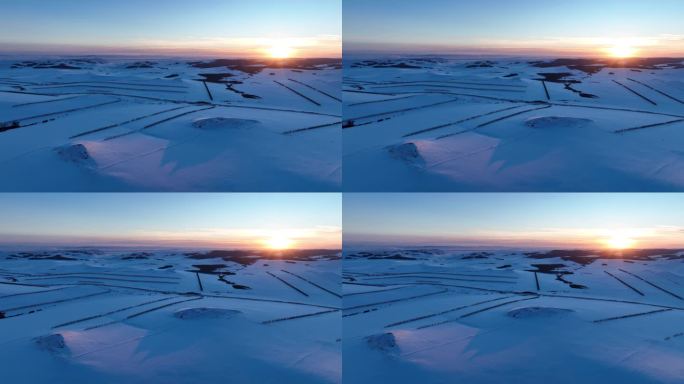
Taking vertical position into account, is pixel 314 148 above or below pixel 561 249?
above

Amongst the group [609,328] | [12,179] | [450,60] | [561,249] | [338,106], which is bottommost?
[609,328]

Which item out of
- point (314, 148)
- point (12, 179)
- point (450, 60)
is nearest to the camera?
point (12, 179)

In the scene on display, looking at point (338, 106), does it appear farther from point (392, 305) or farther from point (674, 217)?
point (674, 217)

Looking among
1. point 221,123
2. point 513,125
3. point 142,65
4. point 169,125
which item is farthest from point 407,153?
point 142,65

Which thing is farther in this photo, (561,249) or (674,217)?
(561,249)

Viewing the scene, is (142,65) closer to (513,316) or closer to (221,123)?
(221,123)

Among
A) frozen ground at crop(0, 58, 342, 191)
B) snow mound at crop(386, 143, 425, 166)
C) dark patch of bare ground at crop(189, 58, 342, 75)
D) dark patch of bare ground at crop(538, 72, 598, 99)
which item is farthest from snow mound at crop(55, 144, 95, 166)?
dark patch of bare ground at crop(538, 72, 598, 99)

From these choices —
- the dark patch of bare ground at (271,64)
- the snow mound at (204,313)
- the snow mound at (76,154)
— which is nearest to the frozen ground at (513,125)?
the dark patch of bare ground at (271,64)

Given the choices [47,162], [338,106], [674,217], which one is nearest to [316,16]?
[338,106]
